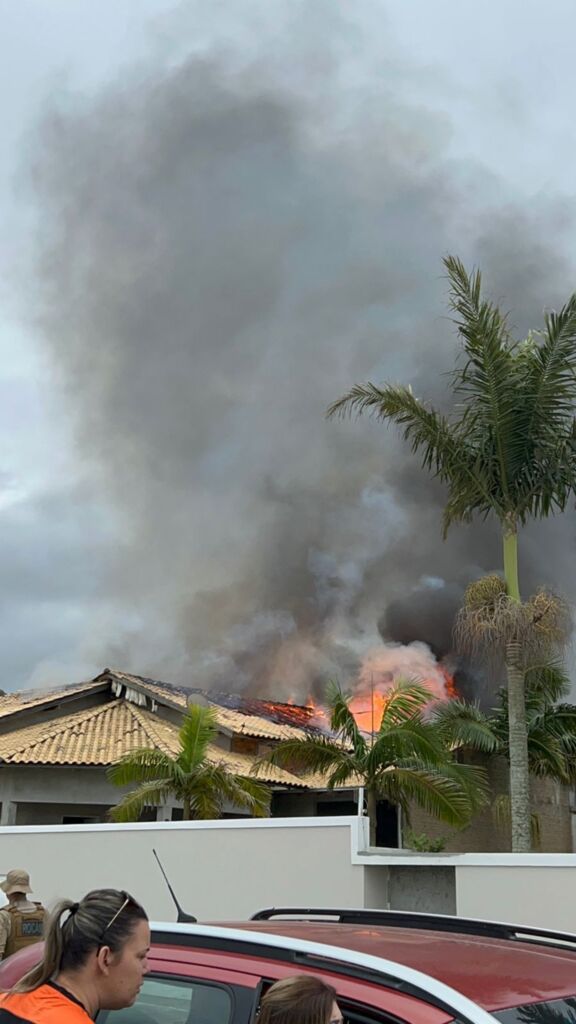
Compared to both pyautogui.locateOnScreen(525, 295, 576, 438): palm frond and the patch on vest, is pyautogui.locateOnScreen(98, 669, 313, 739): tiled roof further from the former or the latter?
the patch on vest

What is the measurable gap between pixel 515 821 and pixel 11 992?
421 inches

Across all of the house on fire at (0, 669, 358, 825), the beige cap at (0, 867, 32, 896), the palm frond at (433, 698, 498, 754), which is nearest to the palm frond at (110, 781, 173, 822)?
the house on fire at (0, 669, 358, 825)

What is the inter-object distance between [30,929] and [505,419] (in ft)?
28.9

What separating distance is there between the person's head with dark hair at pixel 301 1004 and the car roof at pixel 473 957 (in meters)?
0.40

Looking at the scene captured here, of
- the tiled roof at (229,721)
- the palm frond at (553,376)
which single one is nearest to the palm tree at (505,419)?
the palm frond at (553,376)

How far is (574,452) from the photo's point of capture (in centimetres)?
1316

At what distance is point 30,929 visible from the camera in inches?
Result: 253

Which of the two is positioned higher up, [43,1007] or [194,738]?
[194,738]

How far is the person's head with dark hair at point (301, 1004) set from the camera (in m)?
2.04

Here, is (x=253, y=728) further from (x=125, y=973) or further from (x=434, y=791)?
(x=125, y=973)

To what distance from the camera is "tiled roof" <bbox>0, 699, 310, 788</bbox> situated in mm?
18328

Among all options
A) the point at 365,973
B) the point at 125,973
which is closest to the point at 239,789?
the point at 365,973

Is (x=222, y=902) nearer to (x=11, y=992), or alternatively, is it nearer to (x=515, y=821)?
(x=515, y=821)

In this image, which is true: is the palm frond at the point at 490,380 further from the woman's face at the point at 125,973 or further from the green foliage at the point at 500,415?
the woman's face at the point at 125,973
